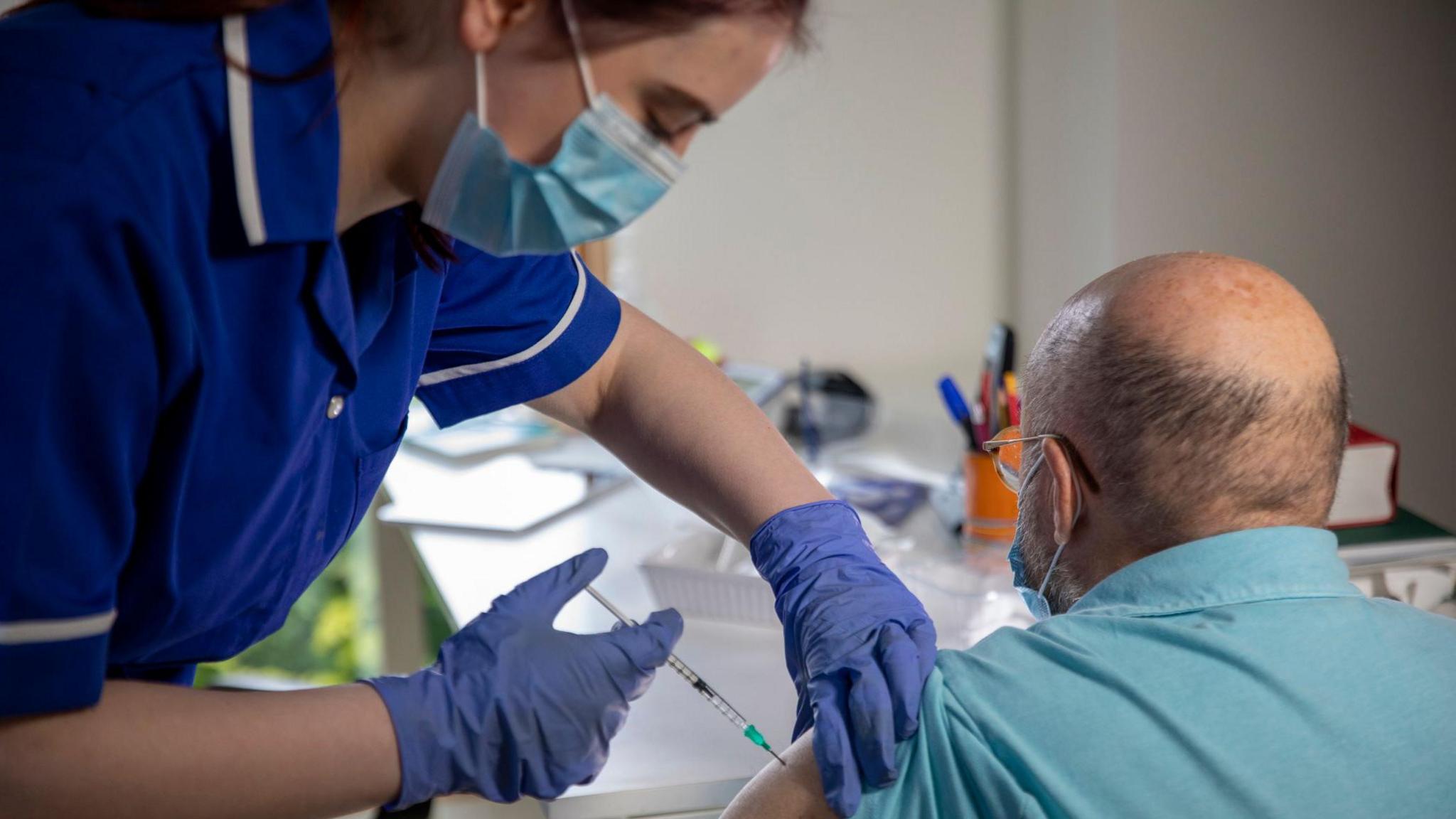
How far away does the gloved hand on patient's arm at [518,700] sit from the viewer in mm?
912

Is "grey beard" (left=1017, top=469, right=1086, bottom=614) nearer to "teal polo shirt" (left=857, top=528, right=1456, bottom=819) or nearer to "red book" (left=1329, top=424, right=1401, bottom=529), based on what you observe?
"teal polo shirt" (left=857, top=528, right=1456, bottom=819)

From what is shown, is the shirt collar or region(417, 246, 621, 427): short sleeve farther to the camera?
region(417, 246, 621, 427): short sleeve

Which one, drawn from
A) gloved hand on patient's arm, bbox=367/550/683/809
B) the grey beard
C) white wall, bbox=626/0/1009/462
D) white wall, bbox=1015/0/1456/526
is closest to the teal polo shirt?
the grey beard

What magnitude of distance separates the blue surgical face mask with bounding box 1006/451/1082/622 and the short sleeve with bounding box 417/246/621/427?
464 millimetres

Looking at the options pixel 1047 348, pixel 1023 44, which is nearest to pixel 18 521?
pixel 1047 348

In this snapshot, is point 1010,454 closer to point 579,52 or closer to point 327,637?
point 579,52

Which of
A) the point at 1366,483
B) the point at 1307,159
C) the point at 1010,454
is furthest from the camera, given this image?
the point at 1307,159

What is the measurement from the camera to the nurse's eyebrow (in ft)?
2.78

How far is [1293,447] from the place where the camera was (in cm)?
98

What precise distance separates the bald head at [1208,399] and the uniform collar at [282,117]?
620 millimetres

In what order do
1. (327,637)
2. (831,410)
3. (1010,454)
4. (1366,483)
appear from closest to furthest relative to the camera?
(1010,454)
(1366,483)
(831,410)
(327,637)

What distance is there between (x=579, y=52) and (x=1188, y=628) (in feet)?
1.98

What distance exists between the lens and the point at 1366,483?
1.73 metres

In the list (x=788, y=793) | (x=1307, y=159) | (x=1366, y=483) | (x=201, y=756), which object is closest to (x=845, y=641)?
(x=788, y=793)
